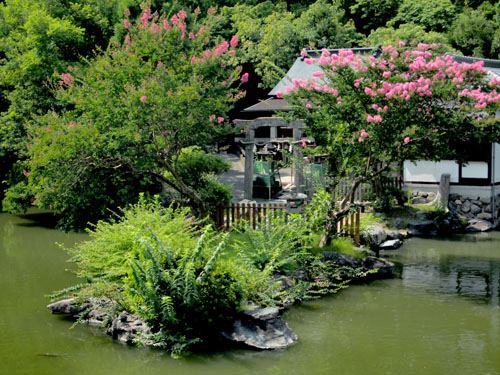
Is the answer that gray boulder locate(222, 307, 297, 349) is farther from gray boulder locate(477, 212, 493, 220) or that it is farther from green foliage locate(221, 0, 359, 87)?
green foliage locate(221, 0, 359, 87)

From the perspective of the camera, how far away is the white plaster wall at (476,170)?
898 inches

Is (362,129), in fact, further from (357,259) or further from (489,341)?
(489,341)

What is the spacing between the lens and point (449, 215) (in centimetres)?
2236

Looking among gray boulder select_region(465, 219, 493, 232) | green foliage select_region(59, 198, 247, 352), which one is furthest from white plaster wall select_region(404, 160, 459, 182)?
green foliage select_region(59, 198, 247, 352)

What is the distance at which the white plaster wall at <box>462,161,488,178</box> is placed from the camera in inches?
898

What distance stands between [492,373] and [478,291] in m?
4.88

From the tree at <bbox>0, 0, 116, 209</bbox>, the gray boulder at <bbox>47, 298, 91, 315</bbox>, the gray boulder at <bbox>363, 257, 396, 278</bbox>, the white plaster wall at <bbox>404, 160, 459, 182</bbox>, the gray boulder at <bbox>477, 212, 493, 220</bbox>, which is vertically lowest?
the gray boulder at <bbox>47, 298, 91, 315</bbox>

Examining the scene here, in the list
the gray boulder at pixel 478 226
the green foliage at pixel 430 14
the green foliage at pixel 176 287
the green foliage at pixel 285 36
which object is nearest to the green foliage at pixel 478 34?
the green foliage at pixel 430 14

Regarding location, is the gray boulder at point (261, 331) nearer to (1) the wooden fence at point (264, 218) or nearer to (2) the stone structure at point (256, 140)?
(1) the wooden fence at point (264, 218)

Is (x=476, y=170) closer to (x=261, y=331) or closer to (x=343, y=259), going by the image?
(x=343, y=259)

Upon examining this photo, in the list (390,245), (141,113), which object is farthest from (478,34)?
(141,113)

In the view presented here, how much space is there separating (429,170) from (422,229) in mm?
3329

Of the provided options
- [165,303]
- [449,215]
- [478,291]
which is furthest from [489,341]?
[449,215]

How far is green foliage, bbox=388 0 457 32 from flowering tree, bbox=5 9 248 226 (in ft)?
87.5
